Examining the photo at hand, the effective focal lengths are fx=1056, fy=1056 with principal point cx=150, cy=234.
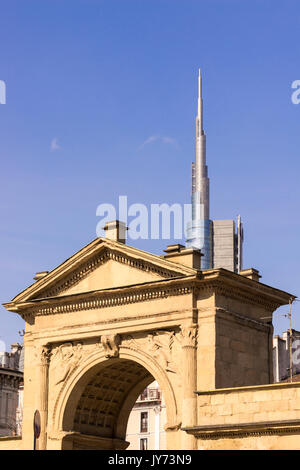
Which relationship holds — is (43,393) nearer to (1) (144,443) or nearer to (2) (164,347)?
(2) (164,347)

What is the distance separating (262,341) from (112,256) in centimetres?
844

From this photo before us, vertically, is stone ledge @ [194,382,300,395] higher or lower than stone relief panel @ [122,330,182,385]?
lower

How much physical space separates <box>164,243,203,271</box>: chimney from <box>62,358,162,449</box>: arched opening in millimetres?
5549

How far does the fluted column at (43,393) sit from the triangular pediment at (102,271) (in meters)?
3.03

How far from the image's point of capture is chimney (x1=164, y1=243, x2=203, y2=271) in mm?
49719

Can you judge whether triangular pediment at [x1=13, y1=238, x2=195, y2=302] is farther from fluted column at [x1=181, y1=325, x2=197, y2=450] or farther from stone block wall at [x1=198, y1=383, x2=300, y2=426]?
stone block wall at [x1=198, y1=383, x2=300, y2=426]

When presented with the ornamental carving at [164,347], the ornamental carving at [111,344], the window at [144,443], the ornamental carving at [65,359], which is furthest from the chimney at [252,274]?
the window at [144,443]

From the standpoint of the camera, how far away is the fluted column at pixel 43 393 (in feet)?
173

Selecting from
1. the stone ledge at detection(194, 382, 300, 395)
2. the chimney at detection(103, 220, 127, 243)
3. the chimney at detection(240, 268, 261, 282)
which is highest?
the chimney at detection(103, 220, 127, 243)

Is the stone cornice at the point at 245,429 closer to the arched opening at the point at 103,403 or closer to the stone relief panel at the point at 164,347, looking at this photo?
the stone relief panel at the point at 164,347

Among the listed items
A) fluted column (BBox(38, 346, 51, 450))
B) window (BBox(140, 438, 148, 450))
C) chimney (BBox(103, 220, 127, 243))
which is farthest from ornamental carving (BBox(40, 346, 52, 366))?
window (BBox(140, 438, 148, 450))

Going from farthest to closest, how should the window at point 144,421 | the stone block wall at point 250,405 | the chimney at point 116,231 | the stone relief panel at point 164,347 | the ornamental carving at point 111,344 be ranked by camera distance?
the window at point 144,421 → the chimney at point 116,231 → the ornamental carving at point 111,344 → the stone relief panel at point 164,347 → the stone block wall at point 250,405
